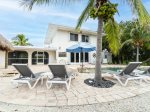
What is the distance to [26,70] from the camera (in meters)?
8.87

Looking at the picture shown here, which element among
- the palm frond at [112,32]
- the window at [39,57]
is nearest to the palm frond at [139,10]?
the palm frond at [112,32]

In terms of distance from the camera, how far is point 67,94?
7.39m

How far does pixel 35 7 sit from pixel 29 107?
4729 millimetres

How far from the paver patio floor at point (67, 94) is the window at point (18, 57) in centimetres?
2036

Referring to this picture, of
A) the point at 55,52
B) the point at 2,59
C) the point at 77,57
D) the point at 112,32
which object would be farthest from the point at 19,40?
the point at 112,32

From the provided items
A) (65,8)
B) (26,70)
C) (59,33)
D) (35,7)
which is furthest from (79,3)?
(59,33)

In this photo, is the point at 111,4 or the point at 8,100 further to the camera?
the point at 111,4

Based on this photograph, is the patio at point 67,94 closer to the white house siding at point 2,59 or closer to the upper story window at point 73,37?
the white house siding at point 2,59

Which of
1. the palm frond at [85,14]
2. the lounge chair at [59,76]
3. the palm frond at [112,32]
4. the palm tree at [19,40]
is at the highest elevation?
the palm tree at [19,40]

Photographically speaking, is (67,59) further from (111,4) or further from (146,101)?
(146,101)

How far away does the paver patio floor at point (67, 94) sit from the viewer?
21.6 feet

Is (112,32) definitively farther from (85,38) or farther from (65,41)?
(85,38)

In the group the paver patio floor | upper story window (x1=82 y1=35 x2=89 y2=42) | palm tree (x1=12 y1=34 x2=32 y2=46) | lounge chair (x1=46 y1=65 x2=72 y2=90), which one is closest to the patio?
the paver patio floor

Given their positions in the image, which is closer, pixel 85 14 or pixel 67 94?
pixel 67 94
